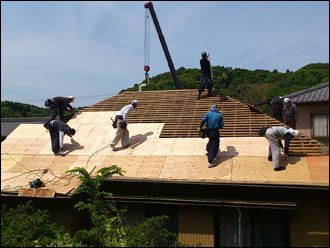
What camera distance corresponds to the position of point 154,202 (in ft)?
23.4

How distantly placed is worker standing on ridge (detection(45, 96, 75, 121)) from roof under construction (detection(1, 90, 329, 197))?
0.52m

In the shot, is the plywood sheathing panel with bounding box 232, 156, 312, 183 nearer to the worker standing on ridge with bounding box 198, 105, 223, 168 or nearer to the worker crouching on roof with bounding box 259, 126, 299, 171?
the worker crouching on roof with bounding box 259, 126, 299, 171

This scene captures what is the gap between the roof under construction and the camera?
713 cm

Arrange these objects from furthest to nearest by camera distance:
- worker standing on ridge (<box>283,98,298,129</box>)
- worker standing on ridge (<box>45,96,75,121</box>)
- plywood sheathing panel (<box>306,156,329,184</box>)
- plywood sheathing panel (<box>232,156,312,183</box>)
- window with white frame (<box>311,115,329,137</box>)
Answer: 1. window with white frame (<box>311,115,329,137</box>)
2. worker standing on ridge (<box>45,96,75,121</box>)
3. worker standing on ridge (<box>283,98,298,129</box>)
4. plywood sheathing panel (<box>232,156,312,183</box>)
5. plywood sheathing panel (<box>306,156,329,184</box>)

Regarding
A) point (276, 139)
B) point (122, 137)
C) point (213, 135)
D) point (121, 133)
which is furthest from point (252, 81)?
point (276, 139)

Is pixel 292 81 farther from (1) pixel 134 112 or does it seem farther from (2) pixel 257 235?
(2) pixel 257 235

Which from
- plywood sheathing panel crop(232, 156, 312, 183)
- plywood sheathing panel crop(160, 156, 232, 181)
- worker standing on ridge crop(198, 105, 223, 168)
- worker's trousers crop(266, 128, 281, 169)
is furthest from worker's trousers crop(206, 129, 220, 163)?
worker's trousers crop(266, 128, 281, 169)

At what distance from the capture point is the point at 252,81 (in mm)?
40281

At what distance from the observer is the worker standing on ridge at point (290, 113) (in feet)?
31.9

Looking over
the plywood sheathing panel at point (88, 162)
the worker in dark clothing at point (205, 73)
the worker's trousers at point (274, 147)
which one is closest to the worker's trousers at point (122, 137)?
the plywood sheathing panel at point (88, 162)

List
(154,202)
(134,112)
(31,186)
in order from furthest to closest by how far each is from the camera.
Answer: (134,112) < (31,186) < (154,202)

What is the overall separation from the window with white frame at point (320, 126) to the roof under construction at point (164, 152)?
6392 millimetres

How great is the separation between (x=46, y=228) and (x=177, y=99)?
729 centimetres

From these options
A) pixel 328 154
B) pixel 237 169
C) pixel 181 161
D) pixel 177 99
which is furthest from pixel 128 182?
Result: pixel 177 99
